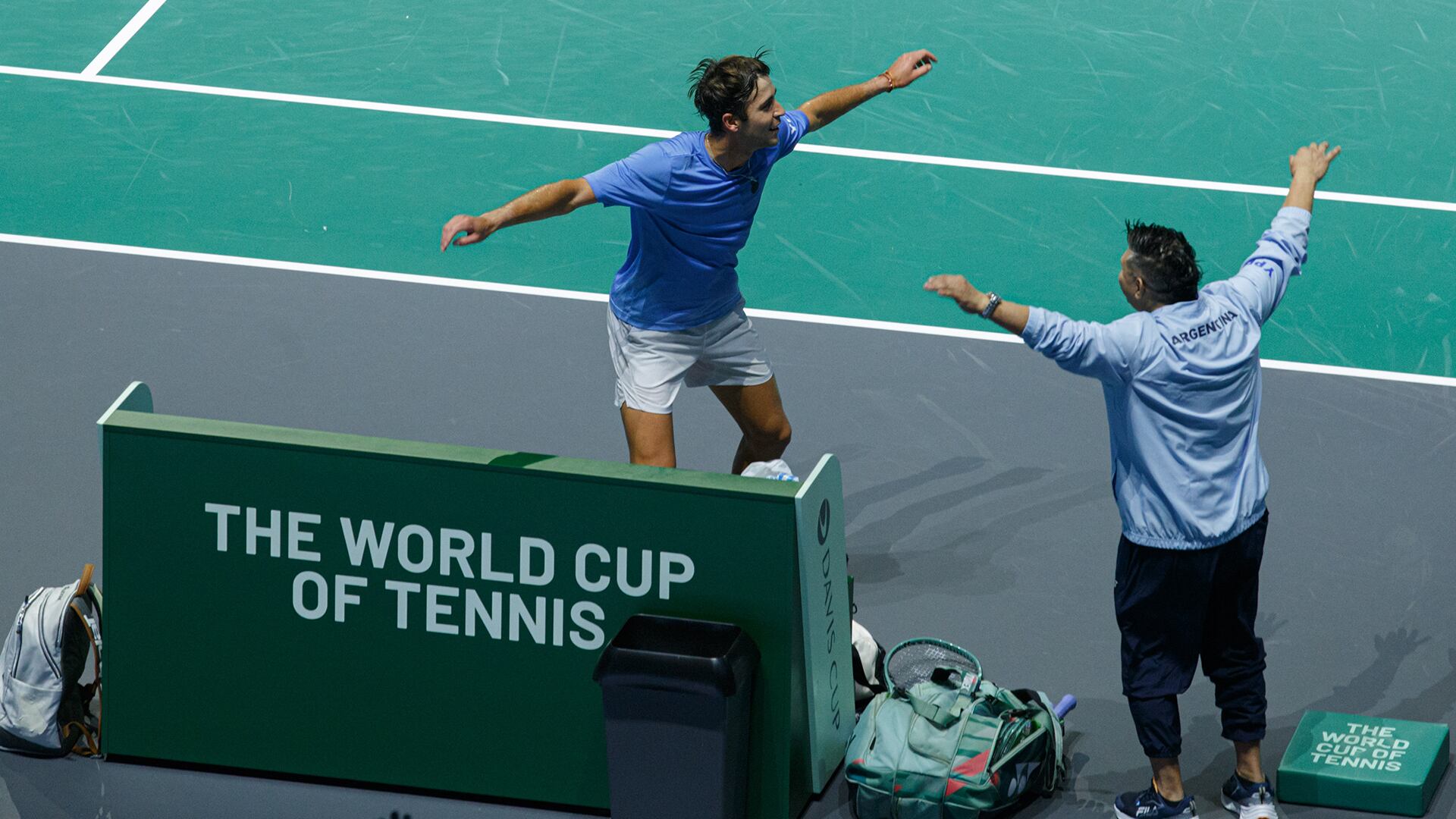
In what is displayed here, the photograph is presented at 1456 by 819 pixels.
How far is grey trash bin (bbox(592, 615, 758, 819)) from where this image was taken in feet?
20.4

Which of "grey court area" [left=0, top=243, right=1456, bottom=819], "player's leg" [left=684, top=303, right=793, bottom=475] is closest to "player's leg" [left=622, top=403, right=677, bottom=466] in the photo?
"player's leg" [left=684, top=303, right=793, bottom=475]

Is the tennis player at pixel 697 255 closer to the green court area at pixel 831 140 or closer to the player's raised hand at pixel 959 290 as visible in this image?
the player's raised hand at pixel 959 290

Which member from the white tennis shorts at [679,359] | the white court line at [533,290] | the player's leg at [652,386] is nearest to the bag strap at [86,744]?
the player's leg at [652,386]

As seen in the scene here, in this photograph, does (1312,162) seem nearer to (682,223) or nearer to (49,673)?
(682,223)

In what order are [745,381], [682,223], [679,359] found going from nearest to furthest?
[682,223], [679,359], [745,381]

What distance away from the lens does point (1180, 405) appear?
6.23 metres

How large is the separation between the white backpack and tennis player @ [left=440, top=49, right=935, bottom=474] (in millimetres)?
1875

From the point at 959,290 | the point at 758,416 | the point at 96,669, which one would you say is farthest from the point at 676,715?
the point at 96,669

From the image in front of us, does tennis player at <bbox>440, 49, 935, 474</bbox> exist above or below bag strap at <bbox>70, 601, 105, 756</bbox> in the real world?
above

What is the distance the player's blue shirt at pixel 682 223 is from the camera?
745 cm

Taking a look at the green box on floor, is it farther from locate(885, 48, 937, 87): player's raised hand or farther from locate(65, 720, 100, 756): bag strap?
locate(65, 720, 100, 756): bag strap

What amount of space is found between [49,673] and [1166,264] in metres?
3.95

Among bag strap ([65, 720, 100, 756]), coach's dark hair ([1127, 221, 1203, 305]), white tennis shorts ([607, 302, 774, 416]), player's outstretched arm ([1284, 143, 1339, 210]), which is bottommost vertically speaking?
bag strap ([65, 720, 100, 756])

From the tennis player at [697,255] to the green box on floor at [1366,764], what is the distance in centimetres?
241
